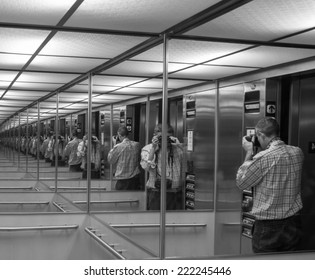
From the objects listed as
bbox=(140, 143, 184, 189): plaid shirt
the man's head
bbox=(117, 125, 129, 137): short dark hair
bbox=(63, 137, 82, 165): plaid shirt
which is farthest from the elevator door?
bbox=(63, 137, 82, 165): plaid shirt

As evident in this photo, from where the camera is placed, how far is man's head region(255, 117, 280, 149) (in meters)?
3.40

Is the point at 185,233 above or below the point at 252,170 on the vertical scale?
below

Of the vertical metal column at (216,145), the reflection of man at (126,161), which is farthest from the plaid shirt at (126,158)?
the vertical metal column at (216,145)

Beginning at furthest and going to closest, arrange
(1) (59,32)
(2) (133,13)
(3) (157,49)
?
(3) (157,49), (1) (59,32), (2) (133,13)

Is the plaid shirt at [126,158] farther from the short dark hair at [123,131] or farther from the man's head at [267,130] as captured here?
the man's head at [267,130]

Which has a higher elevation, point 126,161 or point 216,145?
point 216,145

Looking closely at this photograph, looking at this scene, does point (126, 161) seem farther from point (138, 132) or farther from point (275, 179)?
point (275, 179)

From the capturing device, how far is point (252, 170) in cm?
325

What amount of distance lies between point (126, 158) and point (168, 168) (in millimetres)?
1212

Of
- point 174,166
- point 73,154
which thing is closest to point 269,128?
point 174,166

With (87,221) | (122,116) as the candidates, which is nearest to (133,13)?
(87,221)

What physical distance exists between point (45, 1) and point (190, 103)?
3252 mm

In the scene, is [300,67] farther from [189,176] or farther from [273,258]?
[189,176]

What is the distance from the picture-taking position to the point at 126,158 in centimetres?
669
